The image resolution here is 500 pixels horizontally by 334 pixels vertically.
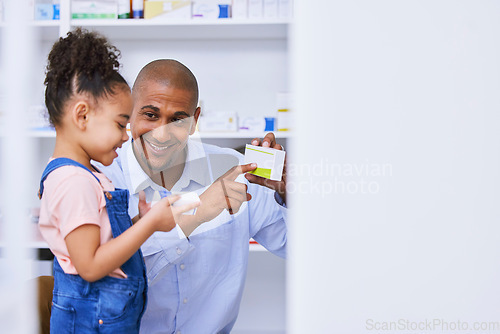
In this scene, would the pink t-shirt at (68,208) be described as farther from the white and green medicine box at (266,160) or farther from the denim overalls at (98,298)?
the white and green medicine box at (266,160)

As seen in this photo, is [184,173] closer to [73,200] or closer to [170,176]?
[170,176]

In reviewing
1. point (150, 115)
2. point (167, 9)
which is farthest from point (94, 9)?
point (150, 115)

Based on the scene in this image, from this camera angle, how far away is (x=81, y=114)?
2.36ft

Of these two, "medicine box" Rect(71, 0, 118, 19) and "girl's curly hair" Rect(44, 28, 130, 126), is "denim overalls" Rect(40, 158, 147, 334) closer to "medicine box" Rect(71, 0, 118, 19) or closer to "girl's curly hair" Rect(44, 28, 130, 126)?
"girl's curly hair" Rect(44, 28, 130, 126)

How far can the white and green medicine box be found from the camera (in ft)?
2.79

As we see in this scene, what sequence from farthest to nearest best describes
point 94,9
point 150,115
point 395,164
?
point 94,9 → point 150,115 → point 395,164

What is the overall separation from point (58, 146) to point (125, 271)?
235mm

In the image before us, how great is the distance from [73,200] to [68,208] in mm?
14

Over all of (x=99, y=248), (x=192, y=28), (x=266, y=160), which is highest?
(x=192, y=28)

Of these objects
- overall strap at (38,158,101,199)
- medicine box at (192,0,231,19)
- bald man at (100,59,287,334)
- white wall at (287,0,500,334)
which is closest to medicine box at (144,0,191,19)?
medicine box at (192,0,231,19)

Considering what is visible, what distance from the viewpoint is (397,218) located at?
58 cm

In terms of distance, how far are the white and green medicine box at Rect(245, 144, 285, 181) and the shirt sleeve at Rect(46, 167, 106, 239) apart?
30cm

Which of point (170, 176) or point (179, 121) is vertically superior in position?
point (179, 121)

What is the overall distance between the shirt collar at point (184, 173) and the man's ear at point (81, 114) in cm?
20
